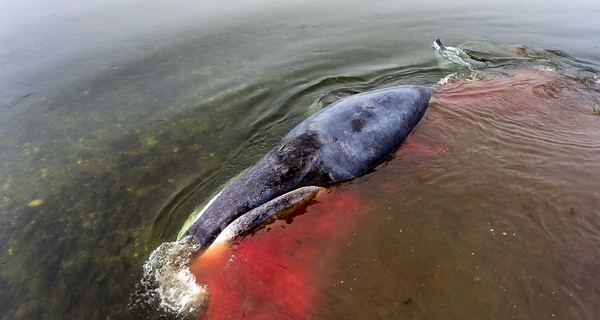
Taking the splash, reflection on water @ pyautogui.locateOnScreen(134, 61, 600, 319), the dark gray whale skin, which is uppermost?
the dark gray whale skin

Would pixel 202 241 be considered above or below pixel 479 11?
below

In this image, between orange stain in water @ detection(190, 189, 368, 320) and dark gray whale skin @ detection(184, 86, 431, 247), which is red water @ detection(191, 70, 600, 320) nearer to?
orange stain in water @ detection(190, 189, 368, 320)

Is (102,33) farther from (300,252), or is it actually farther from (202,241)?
(300,252)

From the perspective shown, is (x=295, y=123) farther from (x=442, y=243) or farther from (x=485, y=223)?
(x=485, y=223)

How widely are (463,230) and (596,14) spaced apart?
34.6ft

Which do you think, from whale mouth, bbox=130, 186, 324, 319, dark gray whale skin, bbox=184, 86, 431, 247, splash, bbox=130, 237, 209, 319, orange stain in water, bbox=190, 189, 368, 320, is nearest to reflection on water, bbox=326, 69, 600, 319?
orange stain in water, bbox=190, 189, 368, 320

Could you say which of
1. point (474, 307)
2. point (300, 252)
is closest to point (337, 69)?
point (300, 252)

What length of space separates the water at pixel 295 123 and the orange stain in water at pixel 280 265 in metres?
0.11

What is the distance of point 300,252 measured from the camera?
13.3 feet

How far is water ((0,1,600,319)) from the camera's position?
3.81 meters

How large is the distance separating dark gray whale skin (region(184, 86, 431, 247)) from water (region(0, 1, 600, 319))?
0.31 m

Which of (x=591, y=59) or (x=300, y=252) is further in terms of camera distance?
(x=591, y=59)

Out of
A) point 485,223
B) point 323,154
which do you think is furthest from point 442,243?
point 323,154

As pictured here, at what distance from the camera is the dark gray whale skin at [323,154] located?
14.4 feet
